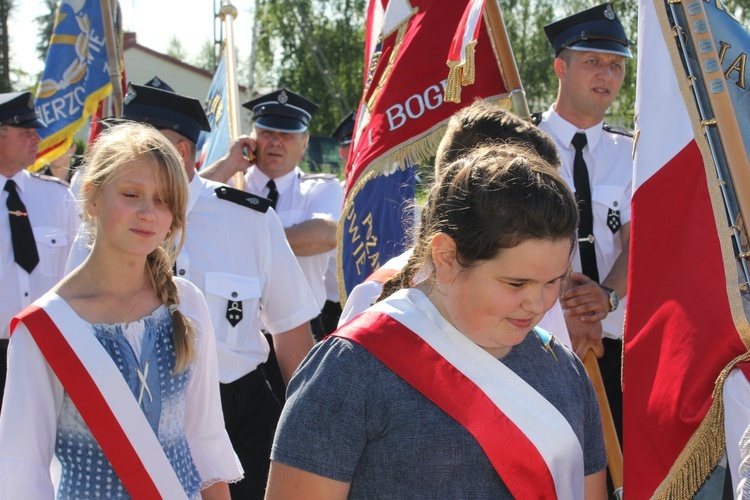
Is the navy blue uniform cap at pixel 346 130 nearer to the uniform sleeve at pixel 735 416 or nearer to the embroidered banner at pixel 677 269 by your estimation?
the embroidered banner at pixel 677 269

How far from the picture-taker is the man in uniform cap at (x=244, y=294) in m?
3.96

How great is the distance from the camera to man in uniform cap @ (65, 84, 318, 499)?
13.0 ft

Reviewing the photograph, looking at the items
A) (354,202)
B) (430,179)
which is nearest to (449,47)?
(354,202)

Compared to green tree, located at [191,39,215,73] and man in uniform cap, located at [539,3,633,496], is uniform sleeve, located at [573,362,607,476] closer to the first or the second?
man in uniform cap, located at [539,3,633,496]

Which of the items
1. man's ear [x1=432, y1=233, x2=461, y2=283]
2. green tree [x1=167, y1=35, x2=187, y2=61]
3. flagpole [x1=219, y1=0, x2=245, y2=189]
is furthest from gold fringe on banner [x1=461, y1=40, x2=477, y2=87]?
green tree [x1=167, y1=35, x2=187, y2=61]

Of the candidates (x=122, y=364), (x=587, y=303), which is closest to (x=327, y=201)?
(x=587, y=303)

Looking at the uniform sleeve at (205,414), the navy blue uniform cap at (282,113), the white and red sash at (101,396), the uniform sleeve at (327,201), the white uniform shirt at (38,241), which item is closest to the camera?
the white and red sash at (101,396)

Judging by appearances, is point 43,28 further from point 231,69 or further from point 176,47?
point 231,69

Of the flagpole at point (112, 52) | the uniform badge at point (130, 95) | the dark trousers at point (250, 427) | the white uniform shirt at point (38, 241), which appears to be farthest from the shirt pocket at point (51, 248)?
the dark trousers at point (250, 427)

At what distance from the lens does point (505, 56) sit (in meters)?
3.87

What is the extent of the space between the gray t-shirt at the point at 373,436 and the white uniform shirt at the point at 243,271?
2085mm

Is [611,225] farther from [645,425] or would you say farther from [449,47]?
[645,425]

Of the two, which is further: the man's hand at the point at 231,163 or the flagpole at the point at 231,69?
the flagpole at the point at 231,69

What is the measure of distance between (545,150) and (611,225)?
1.67m
